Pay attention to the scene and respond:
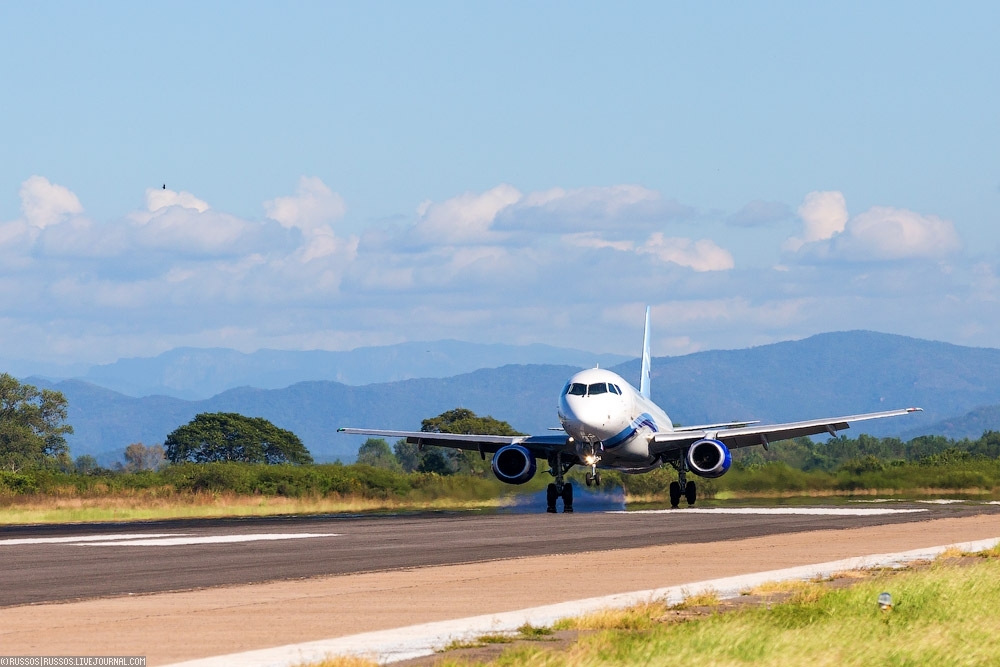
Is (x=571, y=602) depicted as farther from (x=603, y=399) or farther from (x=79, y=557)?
(x=603, y=399)

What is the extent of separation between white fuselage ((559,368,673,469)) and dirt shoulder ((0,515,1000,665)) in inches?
747

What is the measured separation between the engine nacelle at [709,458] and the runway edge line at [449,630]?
2779 centimetres

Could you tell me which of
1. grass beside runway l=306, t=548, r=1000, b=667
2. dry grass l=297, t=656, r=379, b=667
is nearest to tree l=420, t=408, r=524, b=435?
grass beside runway l=306, t=548, r=1000, b=667

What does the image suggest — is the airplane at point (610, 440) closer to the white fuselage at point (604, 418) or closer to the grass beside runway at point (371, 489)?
the white fuselage at point (604, 418)

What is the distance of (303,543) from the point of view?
94.3ft

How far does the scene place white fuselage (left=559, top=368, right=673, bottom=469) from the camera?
4494cm

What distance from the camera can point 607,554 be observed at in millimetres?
24797

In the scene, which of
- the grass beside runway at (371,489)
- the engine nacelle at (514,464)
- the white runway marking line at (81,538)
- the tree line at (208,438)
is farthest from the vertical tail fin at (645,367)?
the tree line at (208,438)

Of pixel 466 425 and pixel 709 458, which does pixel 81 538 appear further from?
pixel 466 425

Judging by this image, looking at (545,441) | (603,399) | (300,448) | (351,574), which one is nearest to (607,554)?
(351,574)

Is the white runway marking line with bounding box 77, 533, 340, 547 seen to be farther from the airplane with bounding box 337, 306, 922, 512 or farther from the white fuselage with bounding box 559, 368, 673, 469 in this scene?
the airplane with bounding box 337, 306, 922, 512

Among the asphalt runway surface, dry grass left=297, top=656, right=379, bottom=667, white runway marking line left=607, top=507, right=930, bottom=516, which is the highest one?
white runway marking line left=607, top=507, right=930, bottom=516

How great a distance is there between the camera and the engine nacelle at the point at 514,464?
4869 centimetres

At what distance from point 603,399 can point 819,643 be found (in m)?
32.9
